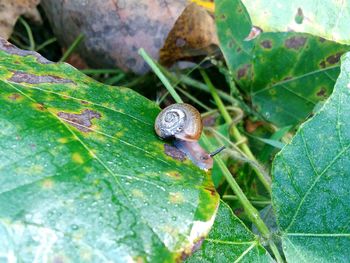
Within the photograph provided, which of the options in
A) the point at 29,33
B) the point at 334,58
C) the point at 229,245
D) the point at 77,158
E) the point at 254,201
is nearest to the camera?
the point at 77,158

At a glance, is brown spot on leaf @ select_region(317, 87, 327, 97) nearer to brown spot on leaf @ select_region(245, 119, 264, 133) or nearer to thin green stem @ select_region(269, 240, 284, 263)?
brown spot on leaf @ select_region(245, 119, 264, 133)

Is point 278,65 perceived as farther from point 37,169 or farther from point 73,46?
point 37,169

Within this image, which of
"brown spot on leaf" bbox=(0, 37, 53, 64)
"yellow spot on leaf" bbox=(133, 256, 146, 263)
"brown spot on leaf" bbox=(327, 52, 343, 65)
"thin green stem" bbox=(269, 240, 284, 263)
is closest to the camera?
"yellow spot on leaf" bbox=(133, 256, 146, 263)

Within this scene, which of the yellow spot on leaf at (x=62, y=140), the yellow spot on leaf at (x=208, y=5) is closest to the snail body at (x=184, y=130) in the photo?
the yellow spot on leaf at (x=62, y=140)

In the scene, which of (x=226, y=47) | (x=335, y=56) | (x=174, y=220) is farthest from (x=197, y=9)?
(x=174, y=220)

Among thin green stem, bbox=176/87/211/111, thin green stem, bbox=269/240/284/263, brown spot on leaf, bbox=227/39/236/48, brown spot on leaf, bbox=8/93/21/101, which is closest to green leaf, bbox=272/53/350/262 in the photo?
thin green stem, bbox=269/240/284/263

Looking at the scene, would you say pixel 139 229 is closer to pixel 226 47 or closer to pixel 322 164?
pixel 322 164

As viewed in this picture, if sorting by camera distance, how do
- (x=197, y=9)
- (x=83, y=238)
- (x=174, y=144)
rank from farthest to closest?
(x=197, y=9)
(x=174, y=144)
(x=83, y=238)

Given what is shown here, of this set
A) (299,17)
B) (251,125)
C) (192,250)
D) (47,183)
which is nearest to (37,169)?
(47,183)
